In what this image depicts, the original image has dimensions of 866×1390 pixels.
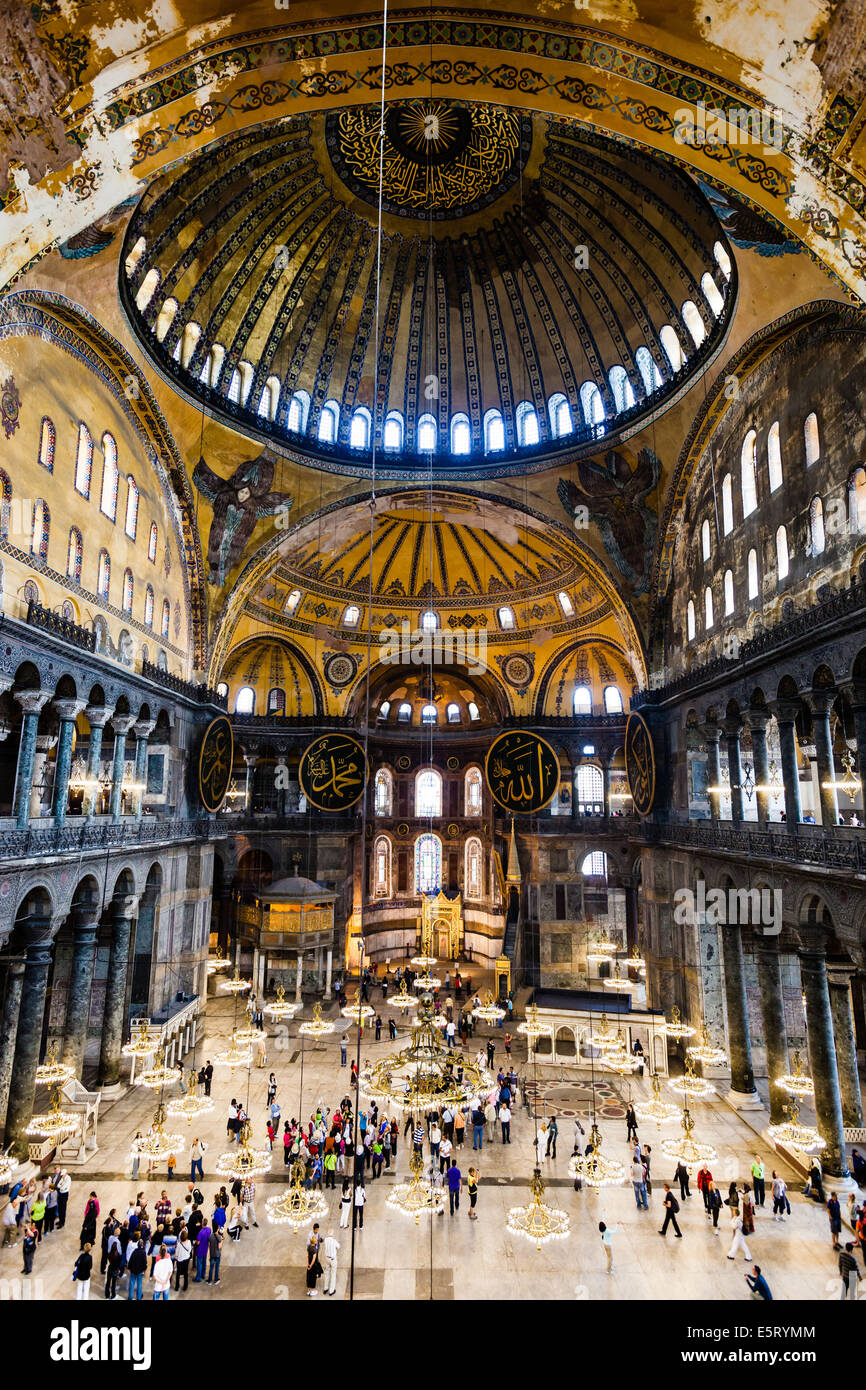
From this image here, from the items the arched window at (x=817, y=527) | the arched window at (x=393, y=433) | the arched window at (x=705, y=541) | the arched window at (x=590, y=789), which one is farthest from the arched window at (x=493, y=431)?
the arched window at (x=590, y=789)

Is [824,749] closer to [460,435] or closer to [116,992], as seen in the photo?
[460,435]

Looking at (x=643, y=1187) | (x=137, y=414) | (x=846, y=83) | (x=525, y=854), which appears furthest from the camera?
(x=525, y=854)

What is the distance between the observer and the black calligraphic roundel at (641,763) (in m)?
17.5

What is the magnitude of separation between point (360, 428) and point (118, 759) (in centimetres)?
1014

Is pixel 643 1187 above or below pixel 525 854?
below

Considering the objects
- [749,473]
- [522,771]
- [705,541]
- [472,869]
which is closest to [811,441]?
[749,473]

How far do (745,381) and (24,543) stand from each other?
40.8 feet

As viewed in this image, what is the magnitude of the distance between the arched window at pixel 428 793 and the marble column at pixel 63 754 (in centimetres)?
1741

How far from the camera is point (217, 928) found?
83.1 ft

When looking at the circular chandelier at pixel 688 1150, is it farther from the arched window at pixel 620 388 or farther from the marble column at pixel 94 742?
the arched window at pixel 620 388

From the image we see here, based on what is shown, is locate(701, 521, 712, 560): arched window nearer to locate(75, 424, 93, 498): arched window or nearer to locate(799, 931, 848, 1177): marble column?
locate(799, 931, 848, 1177): marble column

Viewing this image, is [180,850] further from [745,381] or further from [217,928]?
[745,381]

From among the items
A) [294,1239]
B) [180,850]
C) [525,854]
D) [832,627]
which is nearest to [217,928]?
[180,850]

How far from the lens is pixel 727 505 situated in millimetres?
15109
